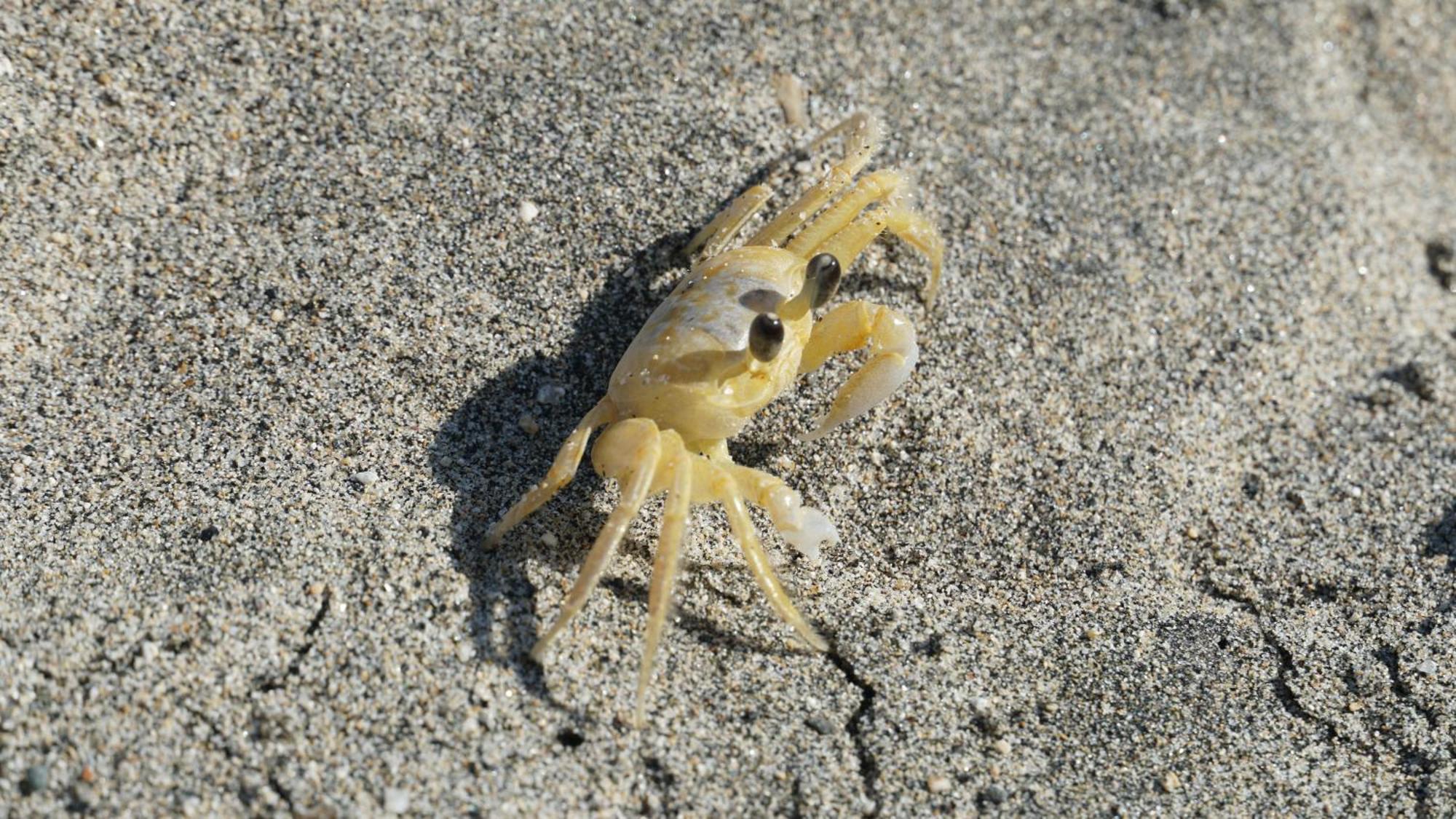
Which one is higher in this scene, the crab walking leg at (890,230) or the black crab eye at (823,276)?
the black crab eye at (823,276)

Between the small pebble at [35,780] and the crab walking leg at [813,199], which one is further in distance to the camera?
the crab walking leg at [813,199]

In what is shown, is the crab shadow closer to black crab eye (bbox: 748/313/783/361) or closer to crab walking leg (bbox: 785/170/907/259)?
crab walking leg (bbox: 785/170/907/259)

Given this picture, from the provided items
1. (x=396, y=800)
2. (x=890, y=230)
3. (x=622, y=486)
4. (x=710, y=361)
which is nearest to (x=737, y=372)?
(x=710, y=361)

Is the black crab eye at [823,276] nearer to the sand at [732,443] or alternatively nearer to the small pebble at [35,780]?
the sand at [732,443]

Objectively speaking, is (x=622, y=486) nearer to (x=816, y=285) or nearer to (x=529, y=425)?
(x=529, y=425)

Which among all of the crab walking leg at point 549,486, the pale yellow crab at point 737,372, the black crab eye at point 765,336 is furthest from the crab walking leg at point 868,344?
the crab walking leg at point 549,486

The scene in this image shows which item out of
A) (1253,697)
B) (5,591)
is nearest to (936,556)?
(1253,697)
